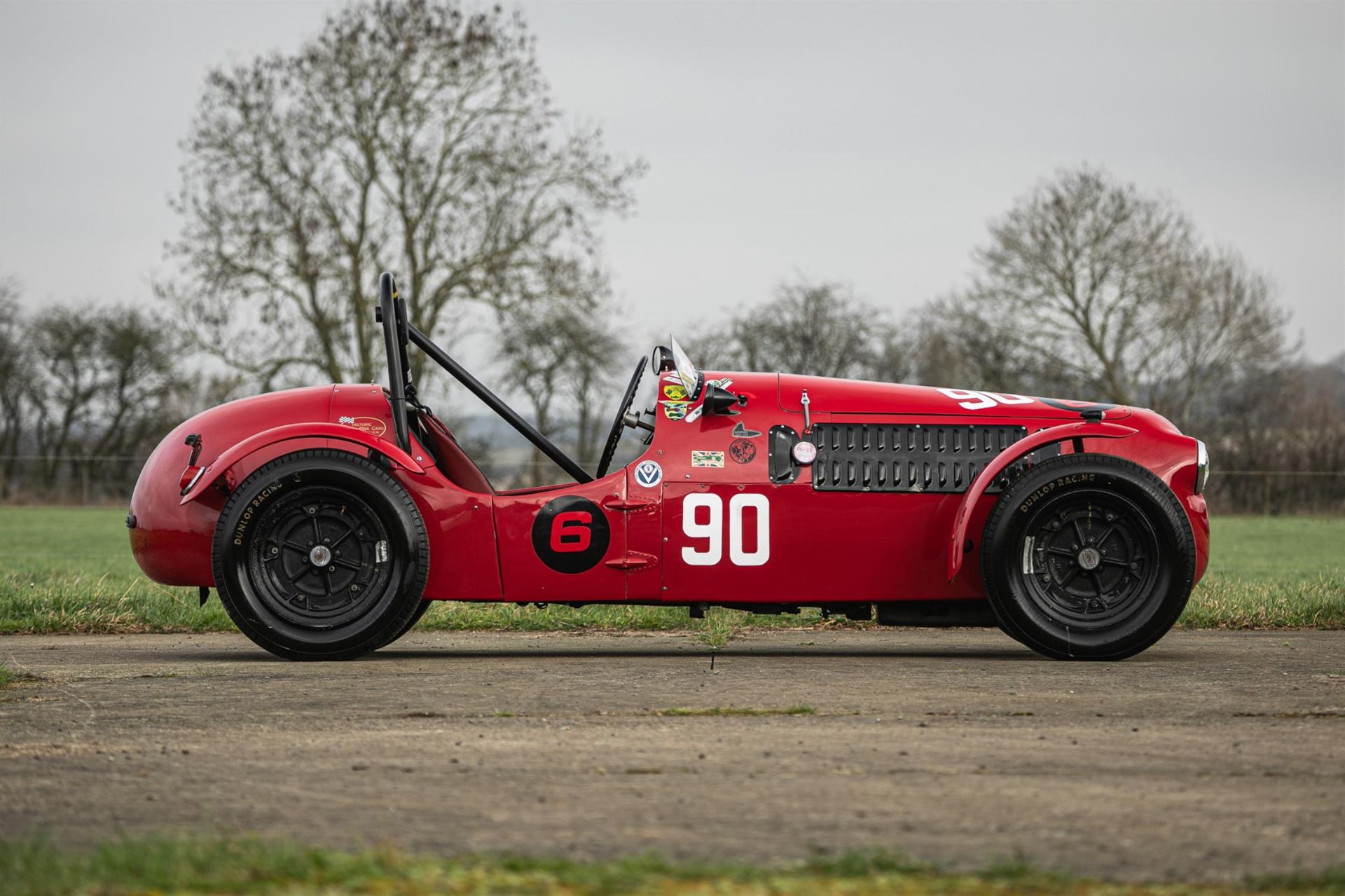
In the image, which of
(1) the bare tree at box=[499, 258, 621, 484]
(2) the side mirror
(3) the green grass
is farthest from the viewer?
(1) the bare tree at box=[499, 258, 621, 484]

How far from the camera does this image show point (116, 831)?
3.35m

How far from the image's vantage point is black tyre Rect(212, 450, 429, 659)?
6.88 metres

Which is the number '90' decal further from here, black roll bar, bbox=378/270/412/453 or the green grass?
the green grass

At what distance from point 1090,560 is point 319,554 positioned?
12.0 ft

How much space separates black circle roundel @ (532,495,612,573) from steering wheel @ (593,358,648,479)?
566 millimetres

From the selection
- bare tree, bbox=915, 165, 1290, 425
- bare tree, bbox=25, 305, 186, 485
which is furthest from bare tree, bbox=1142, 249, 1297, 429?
bare tree, bbox=25, 305, 186, 485

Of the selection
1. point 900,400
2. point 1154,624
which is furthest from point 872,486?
point 1154,624

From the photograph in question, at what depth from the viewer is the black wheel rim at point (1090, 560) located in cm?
691

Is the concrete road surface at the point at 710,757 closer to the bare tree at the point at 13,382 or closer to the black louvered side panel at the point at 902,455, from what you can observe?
the black louvered side panel at the point at 902,455

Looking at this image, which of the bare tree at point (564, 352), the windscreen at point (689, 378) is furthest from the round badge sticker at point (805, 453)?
the bare tree at point (564, 352)

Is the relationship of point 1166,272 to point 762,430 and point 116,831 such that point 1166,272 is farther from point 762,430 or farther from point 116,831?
point 116,831

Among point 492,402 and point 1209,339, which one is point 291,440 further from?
point 1209,339

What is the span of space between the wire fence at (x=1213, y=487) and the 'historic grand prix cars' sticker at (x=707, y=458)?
1188 inches

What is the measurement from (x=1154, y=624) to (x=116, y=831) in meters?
4.95
